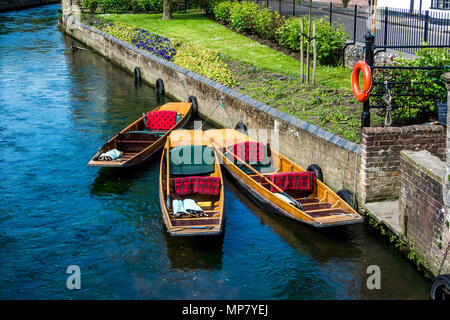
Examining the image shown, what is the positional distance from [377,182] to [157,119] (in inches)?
394

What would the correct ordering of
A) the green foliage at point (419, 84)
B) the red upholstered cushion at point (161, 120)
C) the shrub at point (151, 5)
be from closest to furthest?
the green foliage at point (419, 84) → the red upholstered cushion at point (161, 120) → the shrub at point (151, 5)

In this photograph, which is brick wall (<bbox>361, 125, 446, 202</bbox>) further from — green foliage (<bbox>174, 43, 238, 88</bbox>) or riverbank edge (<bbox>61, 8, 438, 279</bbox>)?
green foliage (<bbox>174, 43, 238, 88</bbox>)

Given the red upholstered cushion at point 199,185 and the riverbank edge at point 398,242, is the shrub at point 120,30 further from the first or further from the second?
the riverbank edge at point 398,242

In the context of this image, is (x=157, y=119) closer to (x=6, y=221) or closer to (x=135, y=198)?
(x=135, y=198)

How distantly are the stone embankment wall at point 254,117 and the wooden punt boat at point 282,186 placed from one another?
634 millimetres

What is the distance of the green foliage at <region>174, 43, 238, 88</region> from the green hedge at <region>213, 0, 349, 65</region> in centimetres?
343

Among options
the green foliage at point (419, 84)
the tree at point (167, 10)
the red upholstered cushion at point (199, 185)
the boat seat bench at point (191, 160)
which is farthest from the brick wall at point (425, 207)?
the tree at point (167, 10)

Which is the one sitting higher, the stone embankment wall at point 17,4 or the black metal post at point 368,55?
the stone embankment wall at point 17,4

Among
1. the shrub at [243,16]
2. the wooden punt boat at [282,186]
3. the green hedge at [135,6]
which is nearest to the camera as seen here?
the wooden punt boat at [282,186]

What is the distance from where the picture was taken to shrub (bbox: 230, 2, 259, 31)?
3269cm

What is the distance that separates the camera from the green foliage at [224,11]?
36916 mm

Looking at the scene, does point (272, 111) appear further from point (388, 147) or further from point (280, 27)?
point (280, 27)

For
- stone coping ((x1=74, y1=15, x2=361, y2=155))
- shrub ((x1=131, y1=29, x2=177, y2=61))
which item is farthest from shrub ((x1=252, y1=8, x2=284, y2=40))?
stone coping ((x1=74, y1=15, x2=361, y2=155))

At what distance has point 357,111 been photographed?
1694 centimetres
